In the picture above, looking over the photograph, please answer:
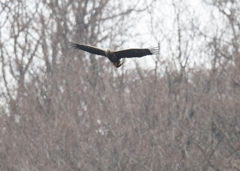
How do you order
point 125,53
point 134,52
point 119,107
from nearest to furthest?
point 125,53 < point 134,52 < point 119,107

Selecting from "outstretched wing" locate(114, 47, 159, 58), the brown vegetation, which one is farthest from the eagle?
the brown vegetation

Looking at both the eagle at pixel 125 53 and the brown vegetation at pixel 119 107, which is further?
the brown vegetation at pixel 119 107

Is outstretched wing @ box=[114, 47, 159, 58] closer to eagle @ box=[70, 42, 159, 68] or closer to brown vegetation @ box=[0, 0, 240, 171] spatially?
eagle @ box=[70, 42, 159, 68]

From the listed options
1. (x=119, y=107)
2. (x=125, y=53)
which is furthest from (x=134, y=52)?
(x=119, y=107)

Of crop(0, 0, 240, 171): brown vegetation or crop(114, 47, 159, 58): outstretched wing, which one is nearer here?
crop(114, 47, 159, 58): outstretched wing

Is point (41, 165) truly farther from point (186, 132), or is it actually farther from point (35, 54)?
point (35, 54)

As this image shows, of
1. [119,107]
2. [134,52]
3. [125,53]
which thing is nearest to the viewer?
[125,53]

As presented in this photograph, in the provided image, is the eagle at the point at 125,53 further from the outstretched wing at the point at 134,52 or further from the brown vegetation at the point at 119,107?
the brown vegetation at the point at 119,107

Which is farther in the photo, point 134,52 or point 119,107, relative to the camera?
point 119,107

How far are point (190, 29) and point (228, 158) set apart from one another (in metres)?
9.17

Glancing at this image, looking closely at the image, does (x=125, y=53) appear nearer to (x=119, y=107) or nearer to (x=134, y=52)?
(x=134, y=52)

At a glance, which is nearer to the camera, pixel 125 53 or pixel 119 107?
pixel 125 53

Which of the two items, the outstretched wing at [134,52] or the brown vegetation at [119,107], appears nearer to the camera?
the outstretched wing at [134,52]

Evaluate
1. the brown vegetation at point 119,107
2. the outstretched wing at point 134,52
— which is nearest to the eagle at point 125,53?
the outstretched wing at point 134,52
